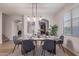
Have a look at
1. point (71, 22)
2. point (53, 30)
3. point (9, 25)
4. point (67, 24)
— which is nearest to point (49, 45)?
point (53, 30)

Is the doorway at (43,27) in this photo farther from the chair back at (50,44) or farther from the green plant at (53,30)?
the chair back at (50,44)

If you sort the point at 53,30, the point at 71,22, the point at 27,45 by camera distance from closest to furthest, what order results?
the point at 53,30
the point at 27,45
the point at 71,22

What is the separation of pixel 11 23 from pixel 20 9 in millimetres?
555

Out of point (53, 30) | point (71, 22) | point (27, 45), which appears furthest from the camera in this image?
Result: point (71, 22)

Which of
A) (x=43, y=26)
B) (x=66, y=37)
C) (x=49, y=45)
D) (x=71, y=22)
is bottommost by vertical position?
(x=49, y=45)

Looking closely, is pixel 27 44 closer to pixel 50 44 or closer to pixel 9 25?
pixel 50 44

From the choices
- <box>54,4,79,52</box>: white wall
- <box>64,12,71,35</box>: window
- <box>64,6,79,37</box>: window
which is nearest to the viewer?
<box>54,4,79,52</box>: white wall

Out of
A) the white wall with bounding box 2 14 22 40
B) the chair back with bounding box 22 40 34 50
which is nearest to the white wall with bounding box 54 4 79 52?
the chair back with bounding box 22 40 34 50

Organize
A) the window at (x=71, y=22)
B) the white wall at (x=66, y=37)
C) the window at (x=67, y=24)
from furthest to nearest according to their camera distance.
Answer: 1. the window at (x=67, y=24)
2. the window at (x=71, y=22)
3. the white wall at (x=66, y=37)

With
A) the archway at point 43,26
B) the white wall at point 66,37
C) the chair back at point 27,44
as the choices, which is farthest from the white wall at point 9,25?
the white wall at point 66,37

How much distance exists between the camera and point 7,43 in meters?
4.00

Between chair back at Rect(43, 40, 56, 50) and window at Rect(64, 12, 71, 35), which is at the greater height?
window at Rect(64, 12, 71, 35)

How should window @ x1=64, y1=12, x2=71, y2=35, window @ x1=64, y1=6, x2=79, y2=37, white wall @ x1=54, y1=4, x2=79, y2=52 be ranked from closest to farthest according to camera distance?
white wall @ x1=54, y1=4, x2=79, y2=52
window @ x1=64, y1=6, x2=79, y2=37
window @ x1=64, y1=12, x2=71, y2=35

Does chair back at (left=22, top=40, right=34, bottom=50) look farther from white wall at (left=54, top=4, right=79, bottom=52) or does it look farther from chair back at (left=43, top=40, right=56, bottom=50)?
white wall at (left=54, top=4, right=79, bottom=52)
